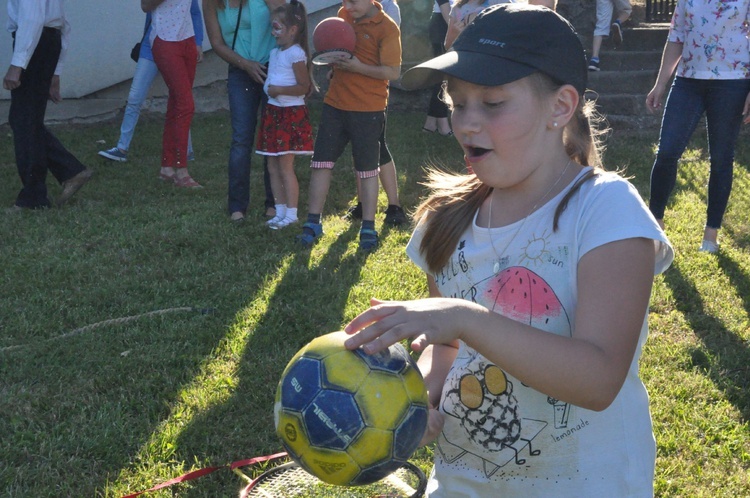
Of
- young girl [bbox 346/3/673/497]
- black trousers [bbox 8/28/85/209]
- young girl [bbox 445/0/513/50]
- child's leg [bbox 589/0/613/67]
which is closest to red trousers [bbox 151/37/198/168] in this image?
black trousers [bbox 8/28/85/209]

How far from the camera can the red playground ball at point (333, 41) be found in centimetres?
615

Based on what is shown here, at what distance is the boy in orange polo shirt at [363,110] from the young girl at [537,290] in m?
4.14

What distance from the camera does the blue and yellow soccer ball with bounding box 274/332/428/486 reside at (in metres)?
1.94

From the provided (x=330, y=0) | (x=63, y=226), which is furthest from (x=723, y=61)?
(x=330, y=0)

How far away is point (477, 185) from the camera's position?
2.33 m

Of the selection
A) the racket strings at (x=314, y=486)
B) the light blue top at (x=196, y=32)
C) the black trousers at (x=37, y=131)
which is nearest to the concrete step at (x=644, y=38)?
the light blue top at (x=196, y=32)

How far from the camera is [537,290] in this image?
1986mm

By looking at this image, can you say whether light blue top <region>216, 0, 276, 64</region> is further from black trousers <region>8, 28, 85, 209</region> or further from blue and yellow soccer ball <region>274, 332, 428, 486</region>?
blue and yellow soccer ball <region>274, 332, 428, 486</region>

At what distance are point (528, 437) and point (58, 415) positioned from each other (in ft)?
8.45

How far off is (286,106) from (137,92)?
2980 mm

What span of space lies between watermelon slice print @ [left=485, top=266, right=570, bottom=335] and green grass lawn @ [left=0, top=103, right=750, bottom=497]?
1.66m

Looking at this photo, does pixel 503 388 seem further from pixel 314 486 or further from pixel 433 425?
pixel 314 486

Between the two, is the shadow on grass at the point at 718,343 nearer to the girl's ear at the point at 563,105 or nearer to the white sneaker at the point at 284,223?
A: the girl's ear at the point at 563,105

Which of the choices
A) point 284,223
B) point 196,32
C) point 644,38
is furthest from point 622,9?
point 284,223
